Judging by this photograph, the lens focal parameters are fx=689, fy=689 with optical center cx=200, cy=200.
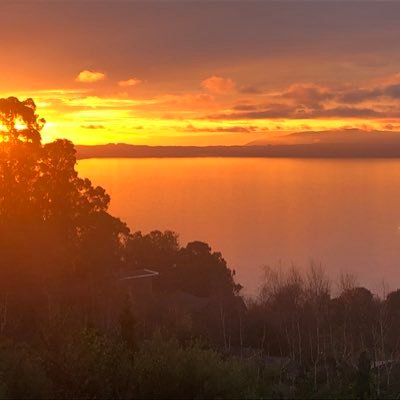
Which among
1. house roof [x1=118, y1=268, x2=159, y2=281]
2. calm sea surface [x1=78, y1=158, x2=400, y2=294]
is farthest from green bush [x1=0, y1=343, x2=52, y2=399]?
calm sea surface [x1=78, y1=158, x2=400, y2=294]

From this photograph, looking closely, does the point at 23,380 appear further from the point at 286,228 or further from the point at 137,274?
the point at 286,228

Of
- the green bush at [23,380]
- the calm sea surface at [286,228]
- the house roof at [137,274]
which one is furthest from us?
the calm sea surface at [286,228]

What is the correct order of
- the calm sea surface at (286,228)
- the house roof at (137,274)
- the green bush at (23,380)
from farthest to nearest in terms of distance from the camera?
the calm sea surface at (286,228) → the house roof at (137,274) → the green bush at (23,380)

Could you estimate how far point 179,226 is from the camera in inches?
2753

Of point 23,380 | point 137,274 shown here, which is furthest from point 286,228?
point 23,380

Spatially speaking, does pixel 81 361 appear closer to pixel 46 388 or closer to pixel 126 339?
pixel 46 388

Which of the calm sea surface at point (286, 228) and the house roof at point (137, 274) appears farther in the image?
the calm sea surface at point (286, 228)

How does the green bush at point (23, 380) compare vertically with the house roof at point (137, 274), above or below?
above

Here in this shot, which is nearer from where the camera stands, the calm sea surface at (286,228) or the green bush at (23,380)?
the green bush at (23,380)

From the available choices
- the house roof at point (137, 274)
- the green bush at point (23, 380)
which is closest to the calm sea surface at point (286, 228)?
the house roof at point (137, 274)

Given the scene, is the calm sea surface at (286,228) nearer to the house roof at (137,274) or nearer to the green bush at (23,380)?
the house roof at (137,274)

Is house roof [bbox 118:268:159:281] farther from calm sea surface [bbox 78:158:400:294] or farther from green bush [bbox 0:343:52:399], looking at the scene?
calm sea surface [bbox 78:158:400:294]

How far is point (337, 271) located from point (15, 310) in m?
37.7

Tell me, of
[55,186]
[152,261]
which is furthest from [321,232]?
[55,186]
